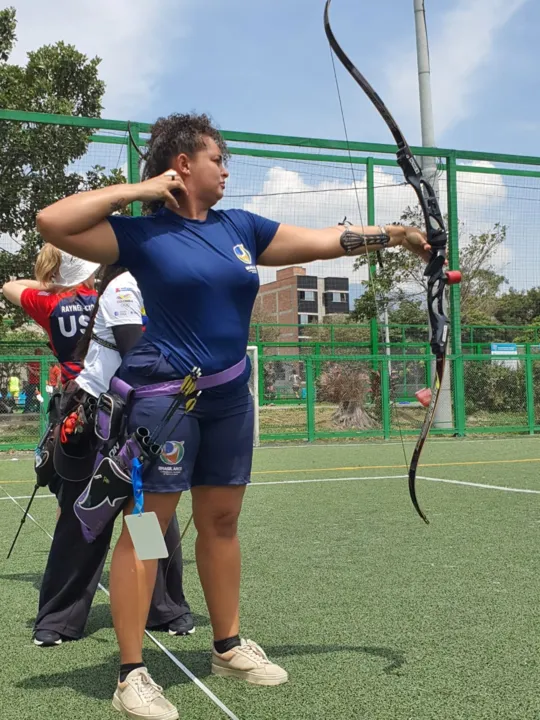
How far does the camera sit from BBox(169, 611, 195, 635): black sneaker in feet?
11.0

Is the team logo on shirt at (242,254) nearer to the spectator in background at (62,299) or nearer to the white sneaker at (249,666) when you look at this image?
the spectator in background at (62,299)

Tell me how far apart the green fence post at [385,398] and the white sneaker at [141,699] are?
11922 millimetres

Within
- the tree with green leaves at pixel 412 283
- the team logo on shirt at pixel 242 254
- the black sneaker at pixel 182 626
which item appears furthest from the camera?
the tree with green leaves at pixel 412 283

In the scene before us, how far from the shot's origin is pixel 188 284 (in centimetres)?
250

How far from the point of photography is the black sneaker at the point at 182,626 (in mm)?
3350

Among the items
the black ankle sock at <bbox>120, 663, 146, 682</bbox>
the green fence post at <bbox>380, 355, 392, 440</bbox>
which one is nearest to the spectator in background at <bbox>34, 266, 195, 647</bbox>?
the black ankle sock at <bbox>120, 663, 146, 682</bbox>

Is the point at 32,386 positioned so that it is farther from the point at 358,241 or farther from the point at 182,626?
the point at 358,241

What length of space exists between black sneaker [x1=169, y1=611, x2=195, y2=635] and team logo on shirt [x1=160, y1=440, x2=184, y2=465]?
3.78ft

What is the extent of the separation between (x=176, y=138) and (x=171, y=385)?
83cm

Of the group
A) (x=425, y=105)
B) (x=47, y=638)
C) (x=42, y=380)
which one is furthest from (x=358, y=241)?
(x=425, y=105)

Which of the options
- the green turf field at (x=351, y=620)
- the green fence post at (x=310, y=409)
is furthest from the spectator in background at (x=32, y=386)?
the green turf field at (x=351, y=620)

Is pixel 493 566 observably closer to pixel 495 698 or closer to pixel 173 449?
pixel 495 698

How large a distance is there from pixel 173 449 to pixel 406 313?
552 inches

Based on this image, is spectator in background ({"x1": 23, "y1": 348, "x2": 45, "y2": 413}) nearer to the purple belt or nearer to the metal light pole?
the metal light pole
